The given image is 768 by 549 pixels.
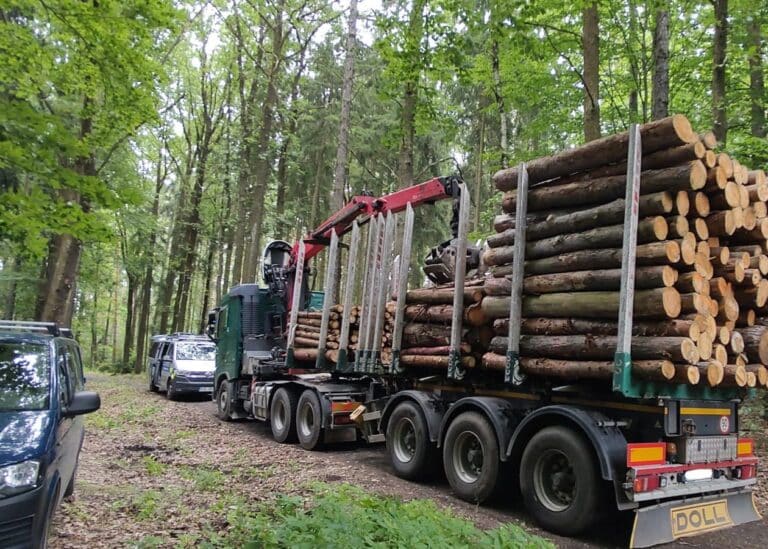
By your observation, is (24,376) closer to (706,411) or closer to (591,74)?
(706,411)

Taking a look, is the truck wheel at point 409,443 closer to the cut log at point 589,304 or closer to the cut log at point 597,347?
the cut log at point 597,347

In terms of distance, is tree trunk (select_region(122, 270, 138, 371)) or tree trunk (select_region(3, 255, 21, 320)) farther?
tree trunk (select_region(122, 270, 138, 371))

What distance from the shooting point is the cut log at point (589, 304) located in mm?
4906

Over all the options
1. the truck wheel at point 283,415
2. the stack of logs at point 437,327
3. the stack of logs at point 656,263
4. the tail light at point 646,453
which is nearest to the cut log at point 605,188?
the stack of logs at point 656,263

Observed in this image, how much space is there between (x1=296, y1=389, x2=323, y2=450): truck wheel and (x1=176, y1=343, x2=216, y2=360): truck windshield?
9.54 m

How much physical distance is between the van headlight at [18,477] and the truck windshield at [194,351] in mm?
15324

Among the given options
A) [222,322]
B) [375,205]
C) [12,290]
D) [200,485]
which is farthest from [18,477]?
[12,290]

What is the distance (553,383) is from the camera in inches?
242

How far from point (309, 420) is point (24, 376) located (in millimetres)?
6109

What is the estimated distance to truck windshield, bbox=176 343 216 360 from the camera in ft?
60.6

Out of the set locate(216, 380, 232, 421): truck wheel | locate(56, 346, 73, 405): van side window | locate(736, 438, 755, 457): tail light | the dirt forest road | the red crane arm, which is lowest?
the dirt forest road

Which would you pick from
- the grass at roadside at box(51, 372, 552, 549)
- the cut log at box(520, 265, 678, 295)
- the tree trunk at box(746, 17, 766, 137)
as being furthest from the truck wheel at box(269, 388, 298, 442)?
the tree trunk at box(746, 17, 766, 137)

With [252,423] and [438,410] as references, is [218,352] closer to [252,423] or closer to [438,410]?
[252,423]

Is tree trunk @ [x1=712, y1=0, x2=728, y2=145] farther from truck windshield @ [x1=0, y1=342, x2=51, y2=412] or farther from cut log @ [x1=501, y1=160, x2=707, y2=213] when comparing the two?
truck windshield @ [x1=0, y1=342, x2=51, y2=412]
